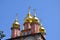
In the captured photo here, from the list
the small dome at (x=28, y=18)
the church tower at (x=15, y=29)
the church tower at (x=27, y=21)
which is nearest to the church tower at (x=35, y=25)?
the church tower at (x=15, y=29)

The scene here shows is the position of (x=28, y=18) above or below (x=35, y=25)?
above

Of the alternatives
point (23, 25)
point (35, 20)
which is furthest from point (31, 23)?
point (23, 25)

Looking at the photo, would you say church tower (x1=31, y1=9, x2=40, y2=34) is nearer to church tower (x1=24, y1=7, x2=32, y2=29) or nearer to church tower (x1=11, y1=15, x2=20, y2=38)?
church tower (x1=11, y1=15, x2=20, y2=38)

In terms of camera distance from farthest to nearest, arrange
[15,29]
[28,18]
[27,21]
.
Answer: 1. [28,18]
2. [27,21]
3. [15,29]

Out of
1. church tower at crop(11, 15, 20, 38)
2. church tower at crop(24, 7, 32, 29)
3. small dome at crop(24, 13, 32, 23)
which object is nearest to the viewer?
church tower at crop(11, 15, 20, 38)

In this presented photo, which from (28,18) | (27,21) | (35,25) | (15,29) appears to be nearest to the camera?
(35,25)

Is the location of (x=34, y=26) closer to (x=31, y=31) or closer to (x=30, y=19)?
(x=31, y=31)

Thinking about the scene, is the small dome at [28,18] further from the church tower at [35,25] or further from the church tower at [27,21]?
the church tower at [35,25]

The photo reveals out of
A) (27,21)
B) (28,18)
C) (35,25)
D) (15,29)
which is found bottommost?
(15,29)

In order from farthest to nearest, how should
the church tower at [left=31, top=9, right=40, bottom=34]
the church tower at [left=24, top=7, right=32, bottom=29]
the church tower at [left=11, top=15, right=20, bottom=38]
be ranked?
the church tower at [left=24, top=7, right=32, bottom=29]
the church tower at [left=11, top=15, right=20, bottom=38]
the church tower at [left=31, top=9, right=40, bottom=34]

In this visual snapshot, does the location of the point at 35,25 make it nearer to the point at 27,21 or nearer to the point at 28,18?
the point at 27,21

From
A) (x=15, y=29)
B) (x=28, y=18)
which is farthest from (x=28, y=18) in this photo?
(x=15, y=29)

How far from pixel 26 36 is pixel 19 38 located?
130 centimetres

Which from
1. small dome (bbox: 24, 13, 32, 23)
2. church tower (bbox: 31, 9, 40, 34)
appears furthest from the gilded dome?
church tower (bbox: 31, 9, 40, 34)
